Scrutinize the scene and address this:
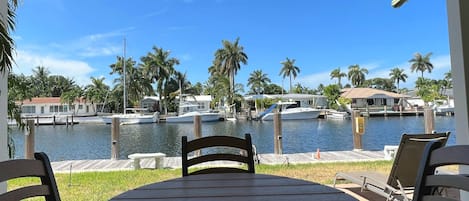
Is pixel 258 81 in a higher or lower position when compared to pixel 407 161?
higher

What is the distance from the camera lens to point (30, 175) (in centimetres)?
94

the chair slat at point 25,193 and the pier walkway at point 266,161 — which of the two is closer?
the chair slat at point 25,193

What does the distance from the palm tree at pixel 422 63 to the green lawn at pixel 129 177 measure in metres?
45.9

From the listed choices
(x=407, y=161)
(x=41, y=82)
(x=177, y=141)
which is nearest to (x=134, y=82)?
(x=41, y=82)

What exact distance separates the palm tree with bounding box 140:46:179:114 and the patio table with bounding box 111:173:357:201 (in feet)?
104

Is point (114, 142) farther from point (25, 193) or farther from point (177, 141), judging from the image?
point (177, 141)

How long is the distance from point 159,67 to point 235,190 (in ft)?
105

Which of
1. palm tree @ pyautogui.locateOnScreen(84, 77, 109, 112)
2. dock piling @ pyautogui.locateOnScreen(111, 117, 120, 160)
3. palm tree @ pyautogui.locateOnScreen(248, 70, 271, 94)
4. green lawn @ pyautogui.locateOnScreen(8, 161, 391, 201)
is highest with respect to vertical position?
palm tree @ pyautogui.locateOnScreen(248, 70, 271, 94)

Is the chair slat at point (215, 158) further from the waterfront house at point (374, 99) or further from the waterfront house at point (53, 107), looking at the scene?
the waterfront house at point (53, 107)

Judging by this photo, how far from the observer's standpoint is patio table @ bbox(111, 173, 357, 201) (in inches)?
45.9

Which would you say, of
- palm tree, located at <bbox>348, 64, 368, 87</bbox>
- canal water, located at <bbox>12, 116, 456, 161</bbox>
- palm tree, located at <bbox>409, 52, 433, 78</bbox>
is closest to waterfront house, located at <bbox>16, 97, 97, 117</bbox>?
canal water, located at <bbox>12, 116, 456, 161</bbox>

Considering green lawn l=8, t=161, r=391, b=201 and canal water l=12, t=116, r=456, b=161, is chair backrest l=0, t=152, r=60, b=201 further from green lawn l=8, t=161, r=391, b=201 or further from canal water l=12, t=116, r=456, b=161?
canal water l=12, t=116, r=456, b=161

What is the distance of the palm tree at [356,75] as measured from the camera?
48125 mm

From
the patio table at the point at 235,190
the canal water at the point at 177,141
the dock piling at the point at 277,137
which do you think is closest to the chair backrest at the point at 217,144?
the patio table at the point at 235,190
